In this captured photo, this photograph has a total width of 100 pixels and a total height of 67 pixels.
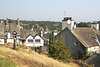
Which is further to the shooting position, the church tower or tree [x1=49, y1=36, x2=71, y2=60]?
the church tower

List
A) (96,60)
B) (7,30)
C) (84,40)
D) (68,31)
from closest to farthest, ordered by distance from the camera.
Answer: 1. (96,60)
2. (84,40)
3. (68,31)
4. (7,30)

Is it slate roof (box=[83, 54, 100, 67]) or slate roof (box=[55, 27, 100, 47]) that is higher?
slate roof (box=[55, 27, 100, 47])

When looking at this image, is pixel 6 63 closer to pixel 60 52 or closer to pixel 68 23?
pixel 60 52

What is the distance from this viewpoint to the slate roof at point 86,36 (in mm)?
31084

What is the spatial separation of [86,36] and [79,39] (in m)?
3.25

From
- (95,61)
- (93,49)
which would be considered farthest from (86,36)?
(95,61)

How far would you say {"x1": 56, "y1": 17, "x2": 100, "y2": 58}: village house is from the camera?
3058 cm

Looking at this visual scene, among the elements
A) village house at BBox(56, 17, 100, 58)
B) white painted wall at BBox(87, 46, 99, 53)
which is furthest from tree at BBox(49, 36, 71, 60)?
white painted wall at BBox(87, 46, 99, 53)

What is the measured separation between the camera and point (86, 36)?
111 ft

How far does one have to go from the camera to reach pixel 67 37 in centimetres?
3428

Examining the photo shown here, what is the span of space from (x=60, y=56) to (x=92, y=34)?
51.1 feet

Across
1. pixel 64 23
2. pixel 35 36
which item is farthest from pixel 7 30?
pixel 64 23

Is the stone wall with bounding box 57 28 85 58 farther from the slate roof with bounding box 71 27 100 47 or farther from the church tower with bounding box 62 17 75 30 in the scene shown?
the church tower with bounding box 62 17 75 30

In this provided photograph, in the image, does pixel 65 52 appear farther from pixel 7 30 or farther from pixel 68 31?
pixel 7 30
